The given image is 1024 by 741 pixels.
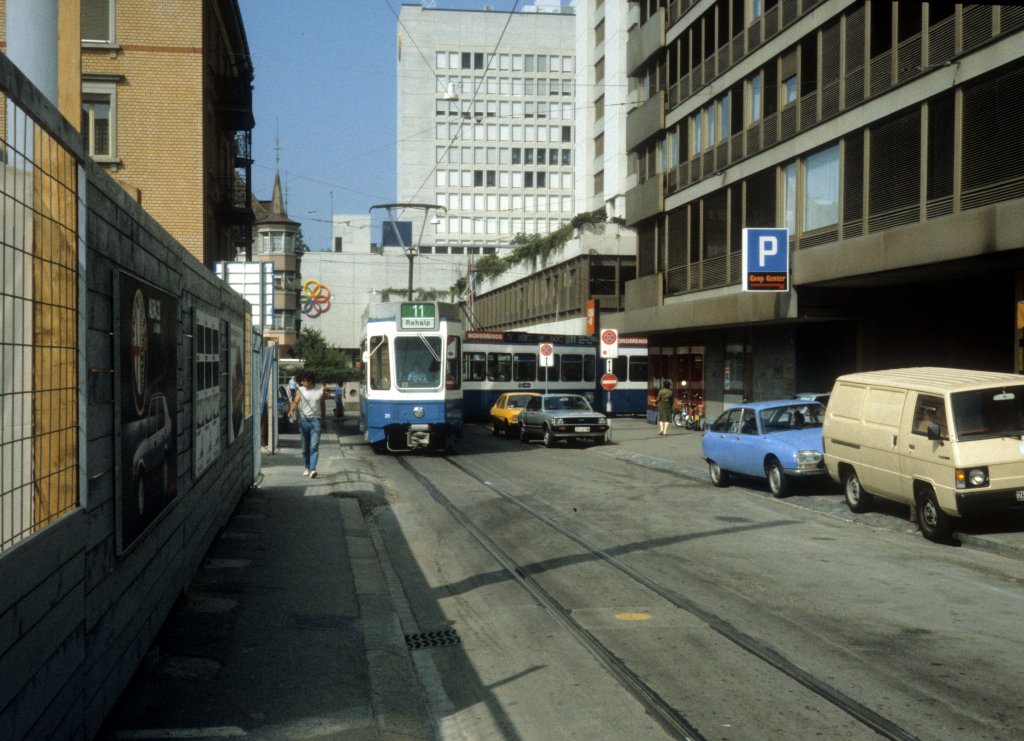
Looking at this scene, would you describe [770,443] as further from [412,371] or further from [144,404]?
[144,404]

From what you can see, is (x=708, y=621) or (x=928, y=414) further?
(x=928, y=414)

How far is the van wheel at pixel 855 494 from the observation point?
15133 mm

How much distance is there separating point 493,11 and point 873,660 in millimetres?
114660

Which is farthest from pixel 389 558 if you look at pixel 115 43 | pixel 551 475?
pixel 115 43

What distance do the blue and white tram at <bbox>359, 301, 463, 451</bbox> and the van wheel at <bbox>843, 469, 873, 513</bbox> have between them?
450 inches

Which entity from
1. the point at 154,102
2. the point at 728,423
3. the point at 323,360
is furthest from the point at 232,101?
the point at 323,360

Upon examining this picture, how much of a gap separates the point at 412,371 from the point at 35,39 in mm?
19311

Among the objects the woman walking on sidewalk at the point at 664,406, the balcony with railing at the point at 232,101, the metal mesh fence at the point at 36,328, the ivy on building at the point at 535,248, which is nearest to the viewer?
the metal mesh fence at the point at 36,328

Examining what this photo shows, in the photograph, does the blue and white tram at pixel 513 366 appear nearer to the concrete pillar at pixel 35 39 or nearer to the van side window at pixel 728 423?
the van side window at pixel 728 423

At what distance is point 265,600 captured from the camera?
8.91m

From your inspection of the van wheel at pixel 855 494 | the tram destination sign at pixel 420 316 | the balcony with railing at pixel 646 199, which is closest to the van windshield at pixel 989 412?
the van wheel at pixel 855 494

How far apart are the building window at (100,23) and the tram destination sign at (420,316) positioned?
609 inches

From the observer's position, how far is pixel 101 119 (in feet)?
110

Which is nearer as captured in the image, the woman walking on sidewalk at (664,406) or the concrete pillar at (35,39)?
the concrete pillar at (35,39)
